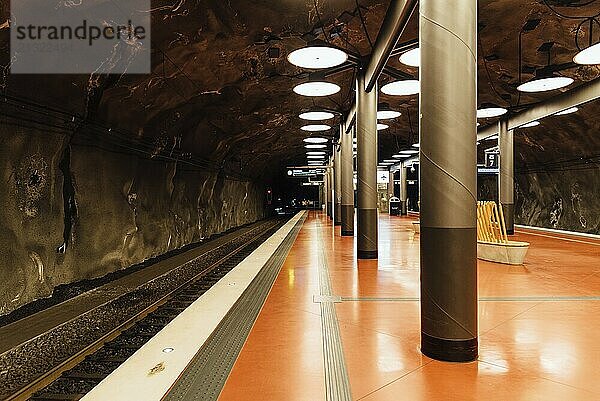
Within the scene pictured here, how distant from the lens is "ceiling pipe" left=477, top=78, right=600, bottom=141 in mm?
12492

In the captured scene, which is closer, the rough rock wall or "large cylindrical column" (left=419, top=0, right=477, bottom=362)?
"large cylindrical column" (left=419, top=0, right=477, bottom=362)

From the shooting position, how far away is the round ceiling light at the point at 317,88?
11113mm

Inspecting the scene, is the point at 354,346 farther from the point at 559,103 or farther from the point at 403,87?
the point at 559,103

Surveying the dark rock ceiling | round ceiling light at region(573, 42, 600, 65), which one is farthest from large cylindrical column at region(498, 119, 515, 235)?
round ceiling light at region(573, 42, 600, 65)

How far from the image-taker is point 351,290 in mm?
6395

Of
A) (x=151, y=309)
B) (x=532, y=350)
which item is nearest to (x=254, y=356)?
(x=532, y=350)

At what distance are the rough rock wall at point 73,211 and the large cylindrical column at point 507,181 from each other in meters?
12.2

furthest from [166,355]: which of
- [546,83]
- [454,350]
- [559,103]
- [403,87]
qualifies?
[559,103]

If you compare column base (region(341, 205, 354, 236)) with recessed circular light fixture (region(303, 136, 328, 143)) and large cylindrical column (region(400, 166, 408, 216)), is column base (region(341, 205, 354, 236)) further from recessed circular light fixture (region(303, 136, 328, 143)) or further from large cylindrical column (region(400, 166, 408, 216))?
large cylindrical column (region(400, 166, 408, 216))

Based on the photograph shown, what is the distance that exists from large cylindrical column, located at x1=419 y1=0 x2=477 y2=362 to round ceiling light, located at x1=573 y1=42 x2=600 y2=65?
562cm

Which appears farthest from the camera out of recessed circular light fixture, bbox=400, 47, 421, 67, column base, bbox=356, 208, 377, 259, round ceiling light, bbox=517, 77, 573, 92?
A: round ceiling light, bbox=517, 77, 573, 92

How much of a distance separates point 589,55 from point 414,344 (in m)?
7.12

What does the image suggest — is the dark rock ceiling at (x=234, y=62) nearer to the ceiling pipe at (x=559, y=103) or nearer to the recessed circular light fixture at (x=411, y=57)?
the ceiling pipe at (x=559, y=103)

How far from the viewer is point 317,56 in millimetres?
8484
